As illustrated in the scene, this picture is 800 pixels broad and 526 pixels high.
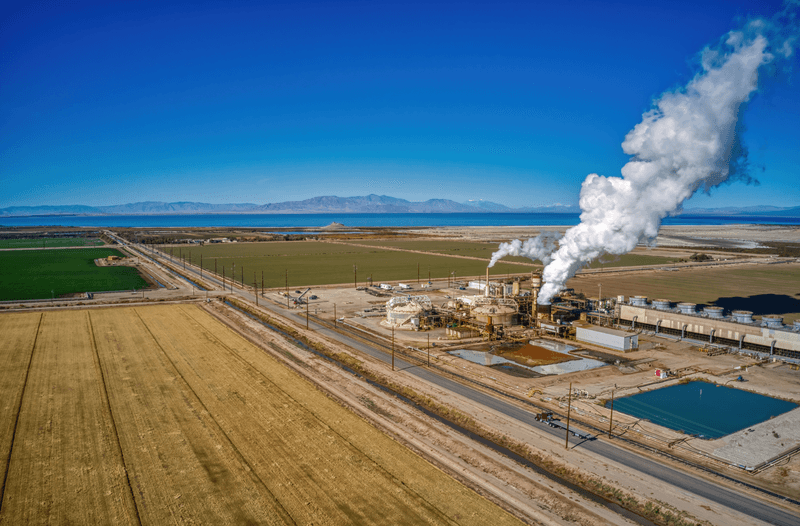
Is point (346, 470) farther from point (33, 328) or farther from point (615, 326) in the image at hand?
point (33, 328)

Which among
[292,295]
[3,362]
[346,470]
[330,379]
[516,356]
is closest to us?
[346,470]

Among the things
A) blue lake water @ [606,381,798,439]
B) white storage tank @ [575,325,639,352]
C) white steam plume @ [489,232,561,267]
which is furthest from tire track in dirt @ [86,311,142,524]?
white steam plume @ [489,232,561,267]

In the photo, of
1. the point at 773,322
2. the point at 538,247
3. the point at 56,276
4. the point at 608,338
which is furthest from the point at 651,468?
the point at 56,276

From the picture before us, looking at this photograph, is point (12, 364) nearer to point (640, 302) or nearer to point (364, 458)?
point (364, 458)

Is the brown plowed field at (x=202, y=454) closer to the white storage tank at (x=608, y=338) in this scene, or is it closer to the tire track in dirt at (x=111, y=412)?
the tire track in dirt at (x=111, y=412)

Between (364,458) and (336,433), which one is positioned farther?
(336,433)

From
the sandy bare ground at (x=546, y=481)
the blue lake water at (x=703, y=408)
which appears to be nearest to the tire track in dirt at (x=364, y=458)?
the sandy bare ground at (x=546, y=481)

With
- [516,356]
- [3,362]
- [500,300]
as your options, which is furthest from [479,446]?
[3,362]
